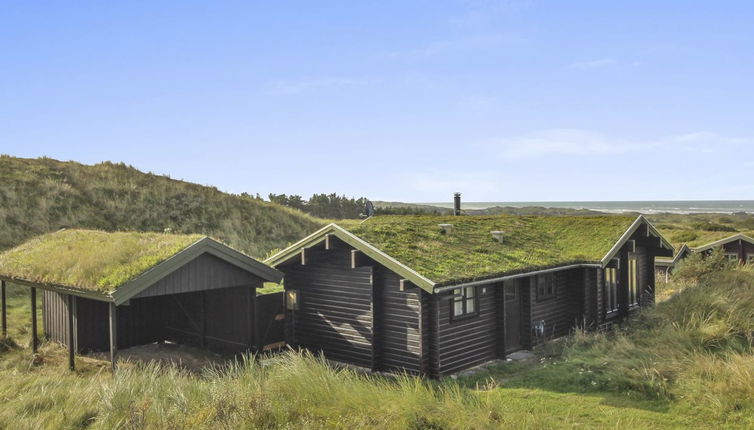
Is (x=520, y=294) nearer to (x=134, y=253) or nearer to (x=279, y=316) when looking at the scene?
(x=279, y=316)

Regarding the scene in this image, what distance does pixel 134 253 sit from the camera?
13.7 metres

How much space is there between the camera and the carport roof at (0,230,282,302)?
12102mm

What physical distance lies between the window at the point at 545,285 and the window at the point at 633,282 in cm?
559

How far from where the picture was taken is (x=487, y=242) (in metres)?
17.1

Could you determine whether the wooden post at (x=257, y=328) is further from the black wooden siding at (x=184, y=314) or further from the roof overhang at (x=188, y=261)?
the roof overhang at (x=188, y=261)

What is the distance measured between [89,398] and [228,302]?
6388mm

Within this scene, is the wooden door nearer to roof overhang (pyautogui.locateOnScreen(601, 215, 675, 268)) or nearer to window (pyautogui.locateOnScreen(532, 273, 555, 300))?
window (pyautogui.locateOnScreen(532, 273, 555, 300))

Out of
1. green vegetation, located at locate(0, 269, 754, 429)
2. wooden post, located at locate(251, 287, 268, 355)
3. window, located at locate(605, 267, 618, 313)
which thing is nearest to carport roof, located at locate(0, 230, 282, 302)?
wooden post, located at locate(251, 287, 268, 355)

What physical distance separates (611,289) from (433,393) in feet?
44.9

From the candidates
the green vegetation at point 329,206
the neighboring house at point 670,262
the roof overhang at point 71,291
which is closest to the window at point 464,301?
the roof overhang at point 71,291

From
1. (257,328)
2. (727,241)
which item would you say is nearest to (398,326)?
(257,328)

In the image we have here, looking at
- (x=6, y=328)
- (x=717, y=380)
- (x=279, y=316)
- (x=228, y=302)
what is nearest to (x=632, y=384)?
(x=717, y=380)

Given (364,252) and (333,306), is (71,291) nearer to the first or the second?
(333,306)

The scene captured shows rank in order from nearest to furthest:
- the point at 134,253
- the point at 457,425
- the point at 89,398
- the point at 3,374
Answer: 1. the point at 457,425
2. the point at 89,398
3. the point at 3,374
4. the point at 134,253
